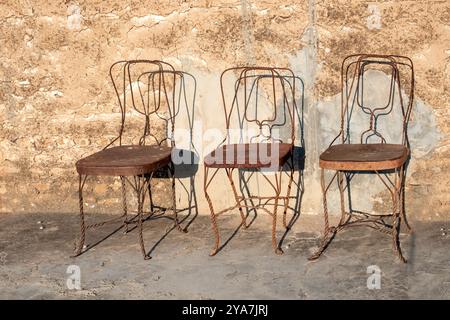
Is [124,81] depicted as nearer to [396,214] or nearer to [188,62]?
[188,62]

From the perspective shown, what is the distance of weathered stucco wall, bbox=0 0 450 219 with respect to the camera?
407 centimetres

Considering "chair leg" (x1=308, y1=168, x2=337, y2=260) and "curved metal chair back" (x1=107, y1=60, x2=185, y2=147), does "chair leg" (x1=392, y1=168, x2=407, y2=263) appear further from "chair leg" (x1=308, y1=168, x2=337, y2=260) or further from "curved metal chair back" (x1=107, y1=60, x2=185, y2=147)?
"curved metal chair back" (x1=107, y1=60, x2=185, y2=147)

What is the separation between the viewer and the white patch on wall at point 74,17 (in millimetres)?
4434

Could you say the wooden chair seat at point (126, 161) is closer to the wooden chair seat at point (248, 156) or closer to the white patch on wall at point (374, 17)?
the wooden chair seat at point (248, 156)

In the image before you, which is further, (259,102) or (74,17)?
(74,17)

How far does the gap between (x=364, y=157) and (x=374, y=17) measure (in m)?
0.99

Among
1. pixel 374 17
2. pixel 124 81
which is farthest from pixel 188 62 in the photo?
pixel 374 17

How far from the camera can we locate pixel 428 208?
420 cm

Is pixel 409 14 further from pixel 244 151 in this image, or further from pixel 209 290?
pixel 209 290

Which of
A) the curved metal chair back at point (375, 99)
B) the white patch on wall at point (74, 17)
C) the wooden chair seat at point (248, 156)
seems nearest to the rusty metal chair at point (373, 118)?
the curved metal chair back at point (375, 99)

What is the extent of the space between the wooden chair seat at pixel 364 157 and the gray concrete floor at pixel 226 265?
1.71ft

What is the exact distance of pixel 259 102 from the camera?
14.2ft

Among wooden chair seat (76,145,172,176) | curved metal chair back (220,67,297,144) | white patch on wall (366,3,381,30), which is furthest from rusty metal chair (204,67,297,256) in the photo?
white patch on wall (366,3,381,30)

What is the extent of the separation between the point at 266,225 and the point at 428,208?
1052 mm
